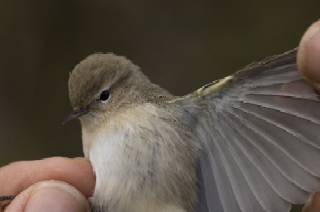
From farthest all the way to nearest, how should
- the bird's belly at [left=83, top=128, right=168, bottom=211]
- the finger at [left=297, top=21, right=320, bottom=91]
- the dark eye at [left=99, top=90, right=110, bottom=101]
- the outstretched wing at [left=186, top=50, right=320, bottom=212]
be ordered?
the dark eye at [left=99, top=90, right=110, bottom=101] → the bird's belly at [left=83, top=128, right=168, bottom=211] → the outstretched wing at [left=186, top=50, right=320, bottom=212] → the finger at [left=297, top=21, right=320, bottom=91]

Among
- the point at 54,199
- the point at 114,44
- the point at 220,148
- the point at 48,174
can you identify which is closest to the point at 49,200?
the point at 54,199

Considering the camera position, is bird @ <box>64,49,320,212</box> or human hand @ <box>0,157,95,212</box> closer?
bird @ <box>64,49,320,212</box>

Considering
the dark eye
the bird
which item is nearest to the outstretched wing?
the bird

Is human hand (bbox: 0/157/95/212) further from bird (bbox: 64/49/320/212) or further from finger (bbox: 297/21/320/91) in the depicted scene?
finger (bbox: 297/21/320/91)

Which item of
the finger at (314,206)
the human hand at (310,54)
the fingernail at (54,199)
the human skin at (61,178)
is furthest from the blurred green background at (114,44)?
the human hand at (310,54)

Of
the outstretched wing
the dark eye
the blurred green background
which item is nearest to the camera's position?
the outstretched wing

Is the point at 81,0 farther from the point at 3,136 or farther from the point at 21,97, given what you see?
the point at 3,136

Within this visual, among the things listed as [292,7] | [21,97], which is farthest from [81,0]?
[292,7]
